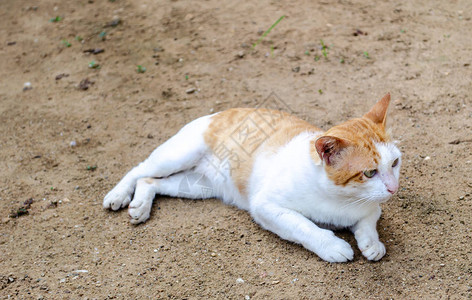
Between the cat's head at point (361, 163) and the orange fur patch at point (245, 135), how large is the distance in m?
0.68

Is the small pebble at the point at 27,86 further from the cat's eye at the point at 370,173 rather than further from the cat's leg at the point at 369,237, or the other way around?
the cat's eye at the point at 370,173

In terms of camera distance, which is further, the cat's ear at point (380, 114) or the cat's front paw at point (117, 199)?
the cat's front paw at point (117, 199)

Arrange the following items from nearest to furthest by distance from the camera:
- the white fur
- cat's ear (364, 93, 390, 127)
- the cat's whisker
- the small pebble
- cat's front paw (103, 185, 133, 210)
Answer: the cat's whisker → the white fur → cat's ear (364, 93, 390, 127) → cat's front paw (103, 185, 133, 210) → the small pebble

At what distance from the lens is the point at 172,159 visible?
3.53 meters

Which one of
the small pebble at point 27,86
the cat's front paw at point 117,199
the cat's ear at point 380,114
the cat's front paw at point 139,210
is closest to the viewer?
the cat's ear at point 380,114

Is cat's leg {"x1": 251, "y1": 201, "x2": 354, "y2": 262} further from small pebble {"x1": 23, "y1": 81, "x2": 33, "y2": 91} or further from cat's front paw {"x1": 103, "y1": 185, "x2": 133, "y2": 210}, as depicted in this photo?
small pebble {"x1": 23, "y1": 81, "x2": 33, "y2": 91}

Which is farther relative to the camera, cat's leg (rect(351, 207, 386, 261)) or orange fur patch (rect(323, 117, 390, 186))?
cat's leg (rect(351, 207, 386, 261))

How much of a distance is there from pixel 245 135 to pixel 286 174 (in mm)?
A: 583

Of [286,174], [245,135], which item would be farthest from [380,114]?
[245,135]

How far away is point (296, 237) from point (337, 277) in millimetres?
342

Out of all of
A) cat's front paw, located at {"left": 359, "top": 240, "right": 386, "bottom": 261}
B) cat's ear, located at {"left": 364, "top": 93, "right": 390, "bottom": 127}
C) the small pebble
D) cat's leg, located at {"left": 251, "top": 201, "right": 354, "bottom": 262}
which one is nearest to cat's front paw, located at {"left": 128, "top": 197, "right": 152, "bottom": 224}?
cat's leg, located at {"left": 251, "top": 201, "right": 354, "bottom": 262}

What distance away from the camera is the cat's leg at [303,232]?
278 centimetres

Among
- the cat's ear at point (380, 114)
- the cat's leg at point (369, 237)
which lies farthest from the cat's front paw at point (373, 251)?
the cat's ear at point (380, 114)

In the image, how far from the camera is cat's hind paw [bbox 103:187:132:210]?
3.42m
